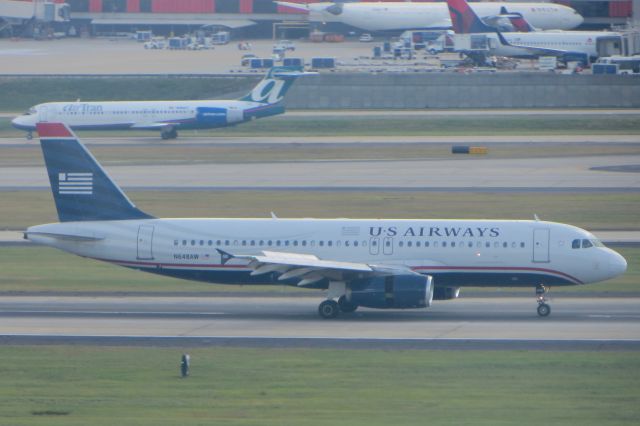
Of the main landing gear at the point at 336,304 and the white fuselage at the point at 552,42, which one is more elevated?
the white fuselage at the point at 552,42

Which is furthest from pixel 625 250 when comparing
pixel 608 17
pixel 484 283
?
pixel 608 17

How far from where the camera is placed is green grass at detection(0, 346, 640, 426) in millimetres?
25625

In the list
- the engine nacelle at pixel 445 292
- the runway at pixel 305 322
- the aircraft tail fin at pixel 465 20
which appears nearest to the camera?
the runway at pixel 305 322

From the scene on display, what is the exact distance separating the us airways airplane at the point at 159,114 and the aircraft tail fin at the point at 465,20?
52.0m

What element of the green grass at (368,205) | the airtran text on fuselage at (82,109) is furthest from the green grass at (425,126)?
the green grass at (368,205)

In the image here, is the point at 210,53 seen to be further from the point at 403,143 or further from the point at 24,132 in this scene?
the point at 403,143

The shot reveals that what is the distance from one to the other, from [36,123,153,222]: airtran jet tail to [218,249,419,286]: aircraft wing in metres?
4.64

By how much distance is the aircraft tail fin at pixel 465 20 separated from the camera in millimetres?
145000

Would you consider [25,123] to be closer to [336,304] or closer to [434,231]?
[336,304]

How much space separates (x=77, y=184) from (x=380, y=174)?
36.6 m

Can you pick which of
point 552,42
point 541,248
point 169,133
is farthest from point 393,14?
point 541,248

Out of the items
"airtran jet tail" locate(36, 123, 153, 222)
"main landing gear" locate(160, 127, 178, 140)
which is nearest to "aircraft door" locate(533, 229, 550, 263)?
"airtran jet tail" locate(36, 123, 153, 222)

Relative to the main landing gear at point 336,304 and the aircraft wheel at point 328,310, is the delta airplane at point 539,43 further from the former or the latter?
the aircraft wheel at point 328,310

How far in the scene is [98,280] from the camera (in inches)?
1772
